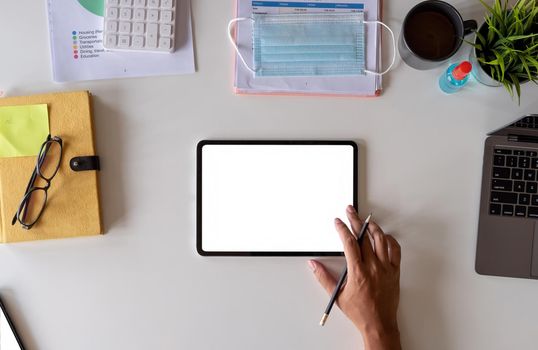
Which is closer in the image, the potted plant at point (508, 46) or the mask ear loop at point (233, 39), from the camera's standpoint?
the potted plant at point (508, 46)

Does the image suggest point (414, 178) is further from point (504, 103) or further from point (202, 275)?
point (202, 275)

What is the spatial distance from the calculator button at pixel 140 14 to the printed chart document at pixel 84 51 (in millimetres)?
63

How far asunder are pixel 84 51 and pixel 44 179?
254 mm

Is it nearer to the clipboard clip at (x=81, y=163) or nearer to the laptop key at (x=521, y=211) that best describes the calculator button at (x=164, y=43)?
the clipboard clip at (x=81, y=163)

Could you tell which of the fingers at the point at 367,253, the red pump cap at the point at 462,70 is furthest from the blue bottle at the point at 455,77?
the fingers at the point at 367,253

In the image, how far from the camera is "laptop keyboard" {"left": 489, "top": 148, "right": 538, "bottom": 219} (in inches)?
30.3

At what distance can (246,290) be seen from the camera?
78cm

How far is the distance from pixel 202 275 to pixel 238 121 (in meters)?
0.30

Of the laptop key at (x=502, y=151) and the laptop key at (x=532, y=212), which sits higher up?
the laptop key at (x=502, y=151)

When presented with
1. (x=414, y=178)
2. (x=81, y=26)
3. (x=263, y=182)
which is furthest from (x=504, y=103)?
(x=81, y=26)

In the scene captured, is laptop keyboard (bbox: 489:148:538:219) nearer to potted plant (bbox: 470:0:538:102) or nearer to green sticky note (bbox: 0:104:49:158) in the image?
potted plant (bbox: 470:0:538:102)

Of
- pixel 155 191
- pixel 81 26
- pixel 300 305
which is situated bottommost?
pixel 300 305

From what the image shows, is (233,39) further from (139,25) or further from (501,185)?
(501,185)

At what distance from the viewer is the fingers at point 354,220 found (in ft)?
2.48
